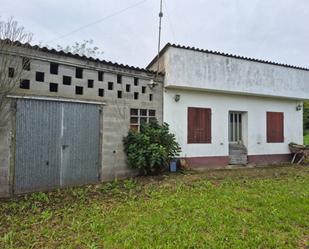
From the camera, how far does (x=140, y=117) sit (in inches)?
337

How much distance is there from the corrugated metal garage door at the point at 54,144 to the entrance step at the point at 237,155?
240 inches

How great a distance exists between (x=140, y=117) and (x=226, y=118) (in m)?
4.10

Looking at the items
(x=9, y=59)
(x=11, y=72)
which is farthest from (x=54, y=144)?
(x=9, y=59)

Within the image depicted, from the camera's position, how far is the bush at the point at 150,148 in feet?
25.3

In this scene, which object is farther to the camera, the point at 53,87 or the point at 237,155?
the point at 237,155

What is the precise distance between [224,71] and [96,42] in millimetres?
15444

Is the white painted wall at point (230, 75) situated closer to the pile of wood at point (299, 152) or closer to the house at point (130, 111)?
the house at point (130, 111)

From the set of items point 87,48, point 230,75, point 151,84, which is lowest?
point 151,84

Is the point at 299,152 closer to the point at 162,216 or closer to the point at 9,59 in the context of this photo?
the point at 162,216

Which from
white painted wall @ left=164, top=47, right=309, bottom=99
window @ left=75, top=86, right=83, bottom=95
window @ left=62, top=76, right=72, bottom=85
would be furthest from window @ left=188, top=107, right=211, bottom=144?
window @ left=62, top=76, right=72, bottom=85

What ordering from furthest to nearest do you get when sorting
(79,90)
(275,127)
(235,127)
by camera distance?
(275,127) → (235,127) → (79,90)

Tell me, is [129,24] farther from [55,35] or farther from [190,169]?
[190,169]

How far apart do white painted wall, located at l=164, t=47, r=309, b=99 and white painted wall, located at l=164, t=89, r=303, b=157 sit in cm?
53

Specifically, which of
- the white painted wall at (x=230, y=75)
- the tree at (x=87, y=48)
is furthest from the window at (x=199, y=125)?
the tree at (x=87, y=48)
